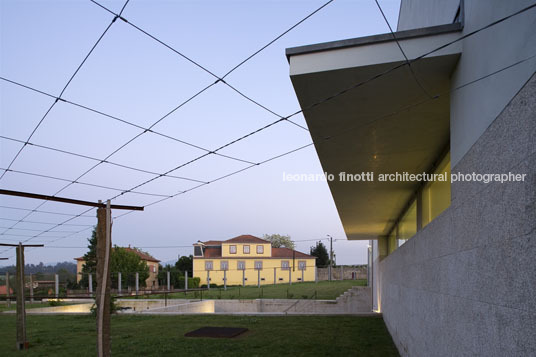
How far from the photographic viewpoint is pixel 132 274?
49.9 metres

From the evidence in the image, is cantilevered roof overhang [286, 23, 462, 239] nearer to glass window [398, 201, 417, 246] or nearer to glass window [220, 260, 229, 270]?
glass window [398, 201, 417, 246]

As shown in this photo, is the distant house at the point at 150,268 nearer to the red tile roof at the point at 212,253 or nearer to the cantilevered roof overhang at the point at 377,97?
the red tile roof at the point at 212,253

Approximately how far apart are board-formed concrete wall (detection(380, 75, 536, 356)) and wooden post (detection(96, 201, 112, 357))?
480 centimetres

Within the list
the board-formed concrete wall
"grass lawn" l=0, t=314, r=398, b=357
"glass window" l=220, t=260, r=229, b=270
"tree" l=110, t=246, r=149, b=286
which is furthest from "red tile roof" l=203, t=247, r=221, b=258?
the board-formed concrete wall

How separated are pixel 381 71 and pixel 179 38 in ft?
10.6

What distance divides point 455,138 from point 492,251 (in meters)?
2.00

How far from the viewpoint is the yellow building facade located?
54188 millimetres

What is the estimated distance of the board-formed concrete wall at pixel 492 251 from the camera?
260 centimetres

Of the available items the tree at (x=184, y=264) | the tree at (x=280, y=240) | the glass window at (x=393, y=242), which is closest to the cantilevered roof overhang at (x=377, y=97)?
the glass window at (x=393, y=242)

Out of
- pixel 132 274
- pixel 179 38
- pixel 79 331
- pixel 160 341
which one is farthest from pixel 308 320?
pixel 132 274

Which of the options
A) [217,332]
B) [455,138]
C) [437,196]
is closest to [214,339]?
[217,332]

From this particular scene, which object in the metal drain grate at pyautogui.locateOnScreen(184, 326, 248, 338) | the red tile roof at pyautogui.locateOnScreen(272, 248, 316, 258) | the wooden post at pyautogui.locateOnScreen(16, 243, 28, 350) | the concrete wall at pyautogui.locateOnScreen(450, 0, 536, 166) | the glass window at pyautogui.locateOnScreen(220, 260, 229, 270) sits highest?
the concrete wall at pyautogui.locateOnScreen(450, 0, 536, 166)

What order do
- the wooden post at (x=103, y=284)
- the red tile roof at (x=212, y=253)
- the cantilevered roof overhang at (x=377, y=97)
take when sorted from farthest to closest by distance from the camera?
1. the red tile roof at (x=212, y=253)
2. the wooden post at (x=103, y=284)
3. the cantilevered roof overhang at (x=377, y=97)

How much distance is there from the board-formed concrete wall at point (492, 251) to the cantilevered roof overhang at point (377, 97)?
126 cm
